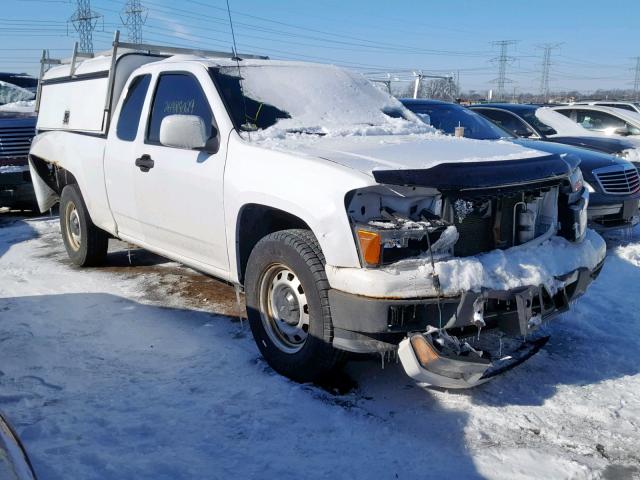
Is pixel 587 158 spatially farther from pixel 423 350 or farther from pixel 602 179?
pixel 423 350

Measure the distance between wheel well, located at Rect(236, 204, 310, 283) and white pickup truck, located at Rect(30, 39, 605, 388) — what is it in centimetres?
1

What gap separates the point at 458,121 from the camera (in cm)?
774

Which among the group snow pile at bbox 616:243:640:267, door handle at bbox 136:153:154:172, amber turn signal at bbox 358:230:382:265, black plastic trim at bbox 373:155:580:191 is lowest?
snow pile at bbox 616:243:640:267

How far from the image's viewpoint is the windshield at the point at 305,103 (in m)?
4.32

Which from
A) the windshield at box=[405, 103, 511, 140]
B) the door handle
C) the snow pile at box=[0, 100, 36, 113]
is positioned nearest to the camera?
the door handle

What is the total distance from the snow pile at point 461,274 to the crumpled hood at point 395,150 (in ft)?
1.70

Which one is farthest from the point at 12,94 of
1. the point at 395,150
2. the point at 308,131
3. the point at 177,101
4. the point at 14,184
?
the point at 395,150

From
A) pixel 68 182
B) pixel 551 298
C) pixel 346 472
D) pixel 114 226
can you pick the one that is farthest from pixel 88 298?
pixel 551 298

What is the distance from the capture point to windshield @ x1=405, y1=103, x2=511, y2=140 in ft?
24.5

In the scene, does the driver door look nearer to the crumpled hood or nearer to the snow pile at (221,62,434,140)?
the snow pile at (221,62,434,140)

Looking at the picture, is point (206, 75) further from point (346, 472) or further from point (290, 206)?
point (346, 472)

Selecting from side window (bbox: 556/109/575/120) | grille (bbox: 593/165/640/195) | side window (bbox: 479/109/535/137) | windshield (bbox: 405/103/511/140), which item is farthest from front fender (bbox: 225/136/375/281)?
side window (bbox: 556/109/575/120)

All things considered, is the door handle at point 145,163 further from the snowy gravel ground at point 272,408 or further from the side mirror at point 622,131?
the side mirror at point 622,131

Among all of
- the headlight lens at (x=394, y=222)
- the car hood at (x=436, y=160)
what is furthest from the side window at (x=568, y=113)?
the headlight lens at (x=394, y=222)
